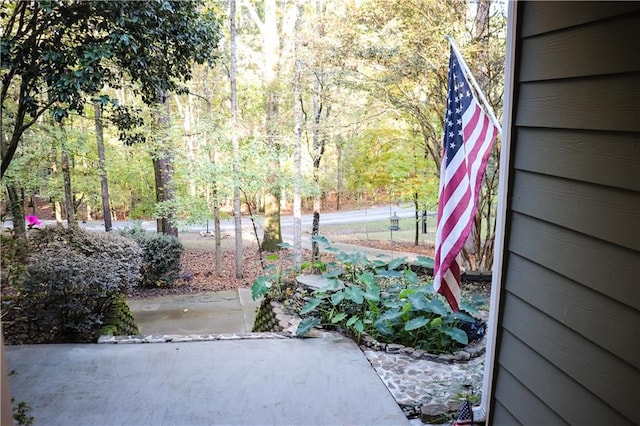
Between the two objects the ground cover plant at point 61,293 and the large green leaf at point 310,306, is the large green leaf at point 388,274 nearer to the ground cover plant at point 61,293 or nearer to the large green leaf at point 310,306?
the large green leaf at point 310,306

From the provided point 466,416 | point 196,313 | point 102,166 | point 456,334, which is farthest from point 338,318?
point 102,166

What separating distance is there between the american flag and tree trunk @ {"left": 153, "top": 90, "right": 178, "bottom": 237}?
257 inches

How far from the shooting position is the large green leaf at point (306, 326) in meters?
3.55

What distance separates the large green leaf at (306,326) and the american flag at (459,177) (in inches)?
66.5

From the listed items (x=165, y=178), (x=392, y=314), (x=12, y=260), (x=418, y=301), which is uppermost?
(x=165, y=178)

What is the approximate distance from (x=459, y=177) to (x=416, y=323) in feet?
5.09

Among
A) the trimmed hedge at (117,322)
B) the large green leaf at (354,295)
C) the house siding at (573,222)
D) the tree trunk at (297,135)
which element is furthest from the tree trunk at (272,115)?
the house siding at (573,222)

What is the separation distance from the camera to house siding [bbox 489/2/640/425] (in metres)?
1.01

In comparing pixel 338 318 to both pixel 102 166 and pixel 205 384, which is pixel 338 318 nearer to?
pixel 205 384

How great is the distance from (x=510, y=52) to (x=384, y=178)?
6138mm

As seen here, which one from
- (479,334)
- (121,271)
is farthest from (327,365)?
(121,271)

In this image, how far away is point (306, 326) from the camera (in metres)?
3.57

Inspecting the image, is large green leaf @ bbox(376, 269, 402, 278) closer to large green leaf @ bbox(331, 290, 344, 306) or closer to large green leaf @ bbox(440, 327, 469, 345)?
large green leaf @ bbox(331, 290, 344, 306)

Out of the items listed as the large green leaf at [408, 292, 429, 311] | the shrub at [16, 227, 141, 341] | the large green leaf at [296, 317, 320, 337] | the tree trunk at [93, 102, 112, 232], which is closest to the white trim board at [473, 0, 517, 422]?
the large green leaf at [408, 292, 429, 311]
